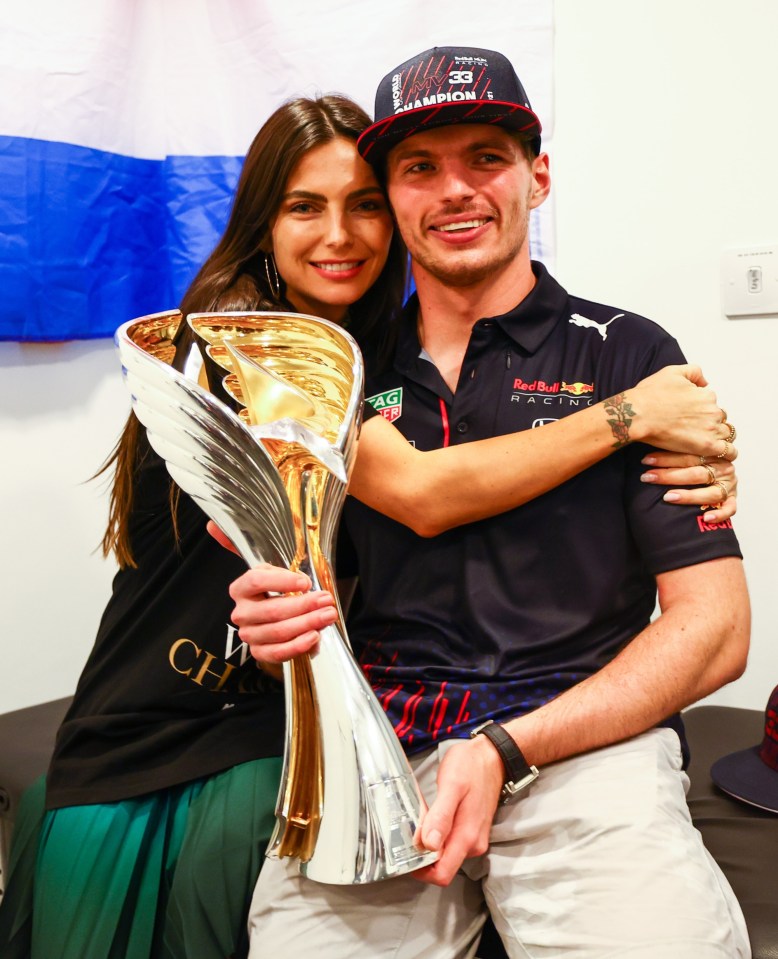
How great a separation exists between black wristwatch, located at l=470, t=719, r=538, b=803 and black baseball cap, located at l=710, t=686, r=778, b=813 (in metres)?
0.36

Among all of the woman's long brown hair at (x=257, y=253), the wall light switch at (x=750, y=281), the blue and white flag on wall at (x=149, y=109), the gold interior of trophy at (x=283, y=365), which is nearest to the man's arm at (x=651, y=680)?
the gold interior of trophy at (x=283, y=365)

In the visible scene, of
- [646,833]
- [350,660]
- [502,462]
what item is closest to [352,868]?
[350,660]

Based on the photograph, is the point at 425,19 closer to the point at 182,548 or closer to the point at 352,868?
the point at 182,548

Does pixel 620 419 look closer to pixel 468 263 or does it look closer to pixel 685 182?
pixel 468 263

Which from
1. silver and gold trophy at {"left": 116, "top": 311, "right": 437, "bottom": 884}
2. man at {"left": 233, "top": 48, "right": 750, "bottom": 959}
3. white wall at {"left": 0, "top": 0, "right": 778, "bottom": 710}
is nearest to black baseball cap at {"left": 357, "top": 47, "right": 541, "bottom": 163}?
man at {"left": 233, "top": 48, "right": 750, "bottom": 959}

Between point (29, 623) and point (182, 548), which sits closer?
point (182, 548)

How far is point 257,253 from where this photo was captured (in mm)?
1310

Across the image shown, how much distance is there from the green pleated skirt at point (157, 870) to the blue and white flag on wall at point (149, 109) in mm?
923

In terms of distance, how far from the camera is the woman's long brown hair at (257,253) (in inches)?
48.6

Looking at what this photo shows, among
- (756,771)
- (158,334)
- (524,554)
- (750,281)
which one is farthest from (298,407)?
(750,281)

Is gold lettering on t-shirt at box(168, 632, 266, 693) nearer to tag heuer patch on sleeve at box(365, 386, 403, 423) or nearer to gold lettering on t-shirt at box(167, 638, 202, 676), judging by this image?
gold lettering on t-shirt at box(167, 638, 202, 676)

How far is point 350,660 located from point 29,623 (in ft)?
3.75

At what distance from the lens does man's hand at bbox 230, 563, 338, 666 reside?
32.5 inches

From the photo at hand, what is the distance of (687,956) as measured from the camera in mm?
813
